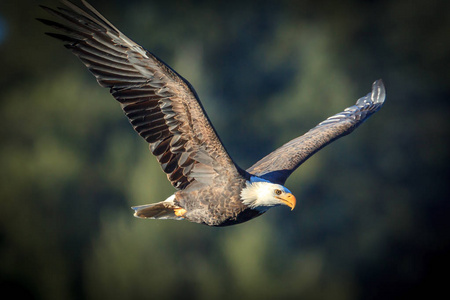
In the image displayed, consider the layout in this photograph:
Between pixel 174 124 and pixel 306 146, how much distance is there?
1.97m

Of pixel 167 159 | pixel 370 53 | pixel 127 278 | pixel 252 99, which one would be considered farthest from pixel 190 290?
pixel 167 159

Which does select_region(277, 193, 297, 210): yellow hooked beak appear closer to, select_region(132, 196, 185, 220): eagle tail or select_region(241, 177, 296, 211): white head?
select_region(241, 177, 296, 211): white head

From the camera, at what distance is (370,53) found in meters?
19.5

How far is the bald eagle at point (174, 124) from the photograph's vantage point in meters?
4.58

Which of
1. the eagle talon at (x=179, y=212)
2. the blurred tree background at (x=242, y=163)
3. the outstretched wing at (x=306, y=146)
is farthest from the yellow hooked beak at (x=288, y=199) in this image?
the blurred tree background at (x=242, y=163)

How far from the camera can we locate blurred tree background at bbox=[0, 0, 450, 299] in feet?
51.2

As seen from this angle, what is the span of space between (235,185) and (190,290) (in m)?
12.0

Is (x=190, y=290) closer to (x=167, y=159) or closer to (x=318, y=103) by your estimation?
(x=318, y=103)

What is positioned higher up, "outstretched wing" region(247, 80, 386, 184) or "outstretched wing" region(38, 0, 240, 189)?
"outstretched wing" region(38, 0, 240, 189)

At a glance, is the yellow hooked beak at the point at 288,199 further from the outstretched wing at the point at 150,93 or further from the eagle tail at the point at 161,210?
the eagle tail at the point at 161,210

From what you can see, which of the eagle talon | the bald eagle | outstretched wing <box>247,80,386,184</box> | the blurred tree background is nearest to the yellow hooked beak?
the bald eagle

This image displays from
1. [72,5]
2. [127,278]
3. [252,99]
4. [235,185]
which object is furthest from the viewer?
[252,99]

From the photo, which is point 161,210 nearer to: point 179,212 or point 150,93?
point 179,212

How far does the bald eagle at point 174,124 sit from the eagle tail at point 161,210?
2cm
